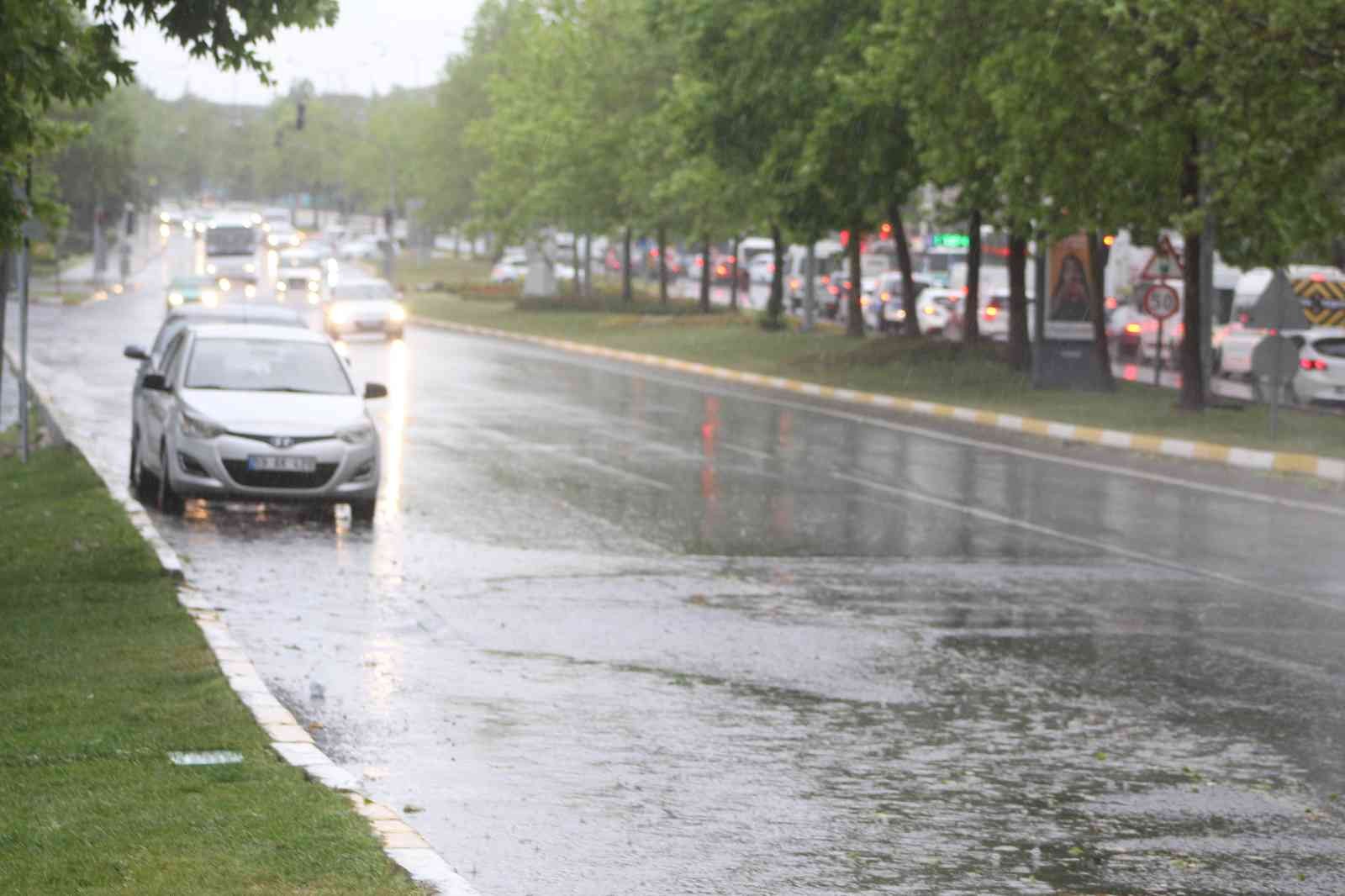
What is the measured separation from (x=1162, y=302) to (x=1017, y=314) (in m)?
4.47

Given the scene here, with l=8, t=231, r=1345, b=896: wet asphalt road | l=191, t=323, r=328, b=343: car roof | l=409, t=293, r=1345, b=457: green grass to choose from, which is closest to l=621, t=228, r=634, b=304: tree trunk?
→ l=409, t=293, r=1345, b=457: green grass

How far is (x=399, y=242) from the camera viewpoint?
150500mm

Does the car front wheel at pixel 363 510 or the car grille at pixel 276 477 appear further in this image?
the car front wheel at pixel 363 510

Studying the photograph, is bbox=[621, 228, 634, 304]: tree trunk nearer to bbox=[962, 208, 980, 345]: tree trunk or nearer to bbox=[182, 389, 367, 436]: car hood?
bbox=[962, 208, 980, 345]: tree trunk

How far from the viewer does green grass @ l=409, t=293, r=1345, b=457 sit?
28.5 m

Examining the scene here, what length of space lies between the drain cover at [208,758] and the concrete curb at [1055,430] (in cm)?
1718

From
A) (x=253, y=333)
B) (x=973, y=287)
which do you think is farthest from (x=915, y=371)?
(x=253, y=333)

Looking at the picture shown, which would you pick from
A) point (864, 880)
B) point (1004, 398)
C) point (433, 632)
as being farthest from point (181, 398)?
point (1004, 398)

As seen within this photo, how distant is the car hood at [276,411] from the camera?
655 inches

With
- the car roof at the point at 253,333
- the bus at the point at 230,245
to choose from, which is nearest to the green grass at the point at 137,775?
the car roof at the point at 253,333

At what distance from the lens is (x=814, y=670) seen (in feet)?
35.1

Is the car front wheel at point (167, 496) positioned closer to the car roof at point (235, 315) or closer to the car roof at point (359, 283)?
the car roof at point (235, 315)

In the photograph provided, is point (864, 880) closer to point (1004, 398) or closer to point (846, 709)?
point (846, 709)

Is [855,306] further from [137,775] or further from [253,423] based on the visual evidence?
[137,775]
